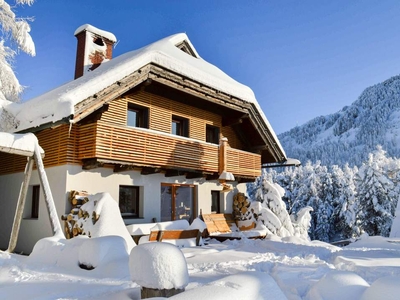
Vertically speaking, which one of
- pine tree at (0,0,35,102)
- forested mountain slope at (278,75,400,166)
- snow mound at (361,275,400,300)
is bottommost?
snow mound at (361,275,400,300)

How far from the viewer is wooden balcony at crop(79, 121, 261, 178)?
33.0 feet

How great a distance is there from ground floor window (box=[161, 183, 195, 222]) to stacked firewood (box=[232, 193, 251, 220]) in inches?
102

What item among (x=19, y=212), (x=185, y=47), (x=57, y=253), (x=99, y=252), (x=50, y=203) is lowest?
(x=57, y=253)

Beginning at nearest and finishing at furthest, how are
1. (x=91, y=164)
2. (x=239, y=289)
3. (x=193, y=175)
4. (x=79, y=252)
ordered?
1. (x=239, y=289)
2. (x=79, y=252)
3. (x=91, y=164)
4. (x=193, y=175)

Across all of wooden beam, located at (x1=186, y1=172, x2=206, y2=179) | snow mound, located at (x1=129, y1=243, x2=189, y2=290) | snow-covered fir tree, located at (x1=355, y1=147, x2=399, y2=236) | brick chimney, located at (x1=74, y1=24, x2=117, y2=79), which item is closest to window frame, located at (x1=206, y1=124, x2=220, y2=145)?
wooden beam, located at (x1=186, y1=172, x2=206, y2=179)

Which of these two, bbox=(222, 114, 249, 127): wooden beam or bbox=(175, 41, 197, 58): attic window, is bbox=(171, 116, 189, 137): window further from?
bbox=(175, 41, 197, 58): attic window

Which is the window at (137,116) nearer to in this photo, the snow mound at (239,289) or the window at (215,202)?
the window at (215,202)

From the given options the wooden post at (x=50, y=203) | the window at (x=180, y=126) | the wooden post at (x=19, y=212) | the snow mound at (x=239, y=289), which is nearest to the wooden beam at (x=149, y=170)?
the window at (x=180, y=126)

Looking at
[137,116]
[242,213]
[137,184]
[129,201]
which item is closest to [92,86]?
[137,116]

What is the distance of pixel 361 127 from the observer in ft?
504

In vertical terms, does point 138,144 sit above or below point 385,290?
above

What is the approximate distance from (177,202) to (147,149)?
3.28 metres

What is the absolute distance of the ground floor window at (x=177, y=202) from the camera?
43.0 feet

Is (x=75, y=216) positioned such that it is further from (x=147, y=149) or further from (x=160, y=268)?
(x=160, y=268)
